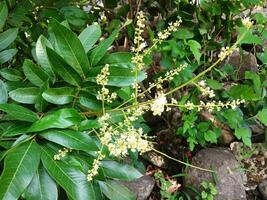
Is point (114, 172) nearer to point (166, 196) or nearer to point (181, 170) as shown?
point (166, 196)

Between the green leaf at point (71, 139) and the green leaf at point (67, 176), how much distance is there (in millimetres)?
46

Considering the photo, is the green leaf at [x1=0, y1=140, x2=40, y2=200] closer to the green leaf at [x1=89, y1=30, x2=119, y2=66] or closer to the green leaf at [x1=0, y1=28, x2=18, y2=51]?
the green leaf at [x1=89, y1=30, x2=119, y2=66]

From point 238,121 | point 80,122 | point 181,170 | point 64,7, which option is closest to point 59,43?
point 80,122

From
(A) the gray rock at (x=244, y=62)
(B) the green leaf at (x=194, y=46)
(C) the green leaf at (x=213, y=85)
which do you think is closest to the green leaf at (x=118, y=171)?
(B) the green leaf at (x=194, y=46)

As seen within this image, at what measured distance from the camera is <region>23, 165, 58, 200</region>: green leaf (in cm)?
99

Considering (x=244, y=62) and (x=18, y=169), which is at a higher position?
(x=18, y=169)

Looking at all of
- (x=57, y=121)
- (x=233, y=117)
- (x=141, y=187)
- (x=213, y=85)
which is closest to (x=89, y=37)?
(x=57, y=121)

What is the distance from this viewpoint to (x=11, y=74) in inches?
51.5

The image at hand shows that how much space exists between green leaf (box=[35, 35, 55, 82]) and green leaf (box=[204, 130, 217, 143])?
107 cm

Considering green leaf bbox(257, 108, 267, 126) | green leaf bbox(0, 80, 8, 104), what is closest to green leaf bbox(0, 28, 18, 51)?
green leaf bbox(0, 80, 8, 104)

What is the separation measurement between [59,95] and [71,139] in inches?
5.8

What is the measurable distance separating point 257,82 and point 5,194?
138cm

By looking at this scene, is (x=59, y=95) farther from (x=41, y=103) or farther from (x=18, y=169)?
(x=18, y=169)

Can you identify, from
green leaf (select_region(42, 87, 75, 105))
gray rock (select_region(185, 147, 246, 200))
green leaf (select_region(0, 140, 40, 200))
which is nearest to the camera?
green leaf (select_region(0, 140, 40, 200))
